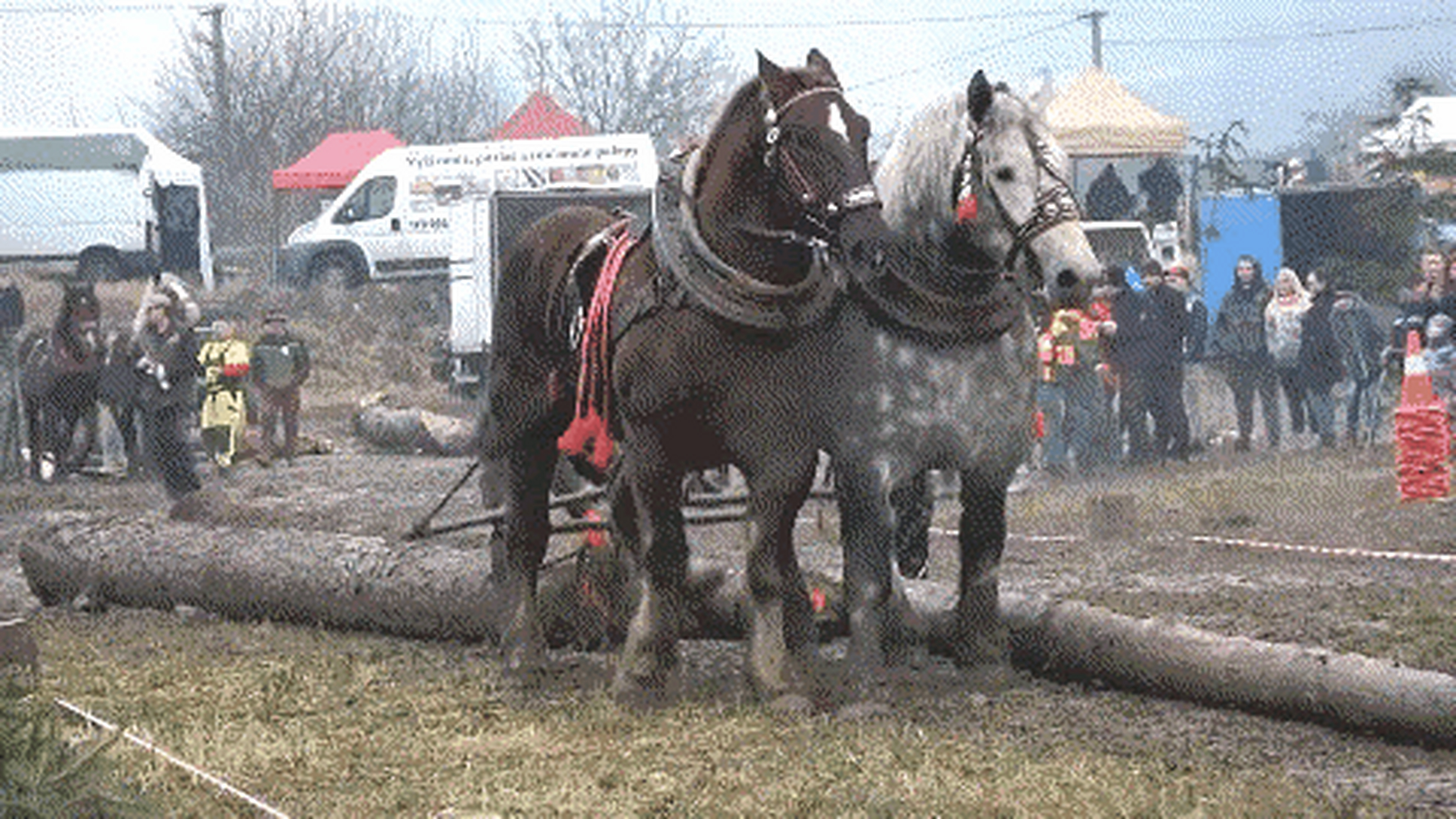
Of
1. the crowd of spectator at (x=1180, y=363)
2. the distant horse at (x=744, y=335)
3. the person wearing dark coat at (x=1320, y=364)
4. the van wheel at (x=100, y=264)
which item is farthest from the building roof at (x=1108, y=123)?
the distant horse at (x=744, y=335)

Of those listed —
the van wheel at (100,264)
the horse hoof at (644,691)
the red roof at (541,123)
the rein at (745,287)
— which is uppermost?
the red roof at (541,123)

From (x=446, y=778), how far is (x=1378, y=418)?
1641 cm

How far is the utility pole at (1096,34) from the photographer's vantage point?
63.6 m

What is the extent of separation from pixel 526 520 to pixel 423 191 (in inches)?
1085

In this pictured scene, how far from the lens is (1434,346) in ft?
63.4

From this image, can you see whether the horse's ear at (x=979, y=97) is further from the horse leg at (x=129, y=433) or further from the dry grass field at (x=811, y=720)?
the horse leg at (x=129, y=433)

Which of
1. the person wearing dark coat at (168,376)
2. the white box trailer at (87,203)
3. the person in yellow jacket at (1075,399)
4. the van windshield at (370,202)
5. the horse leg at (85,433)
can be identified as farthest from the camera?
the white box trailer at (87,203)

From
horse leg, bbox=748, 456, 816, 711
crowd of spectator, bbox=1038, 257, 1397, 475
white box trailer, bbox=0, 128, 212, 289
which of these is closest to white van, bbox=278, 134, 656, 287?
white box trailer, bbox=0, 128, 212, 289

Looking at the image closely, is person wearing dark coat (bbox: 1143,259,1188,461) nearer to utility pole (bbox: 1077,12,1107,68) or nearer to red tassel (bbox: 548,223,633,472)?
red tassel (bbox: 548,223,633,472)

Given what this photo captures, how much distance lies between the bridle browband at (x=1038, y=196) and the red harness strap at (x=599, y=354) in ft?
4.73

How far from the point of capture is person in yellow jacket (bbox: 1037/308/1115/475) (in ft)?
68.1

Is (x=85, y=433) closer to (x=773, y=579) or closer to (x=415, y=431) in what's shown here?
(x=415, y=431)

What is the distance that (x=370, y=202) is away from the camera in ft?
125

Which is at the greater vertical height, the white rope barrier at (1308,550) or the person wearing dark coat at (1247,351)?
the person wearing dark coat at (1247,351)
